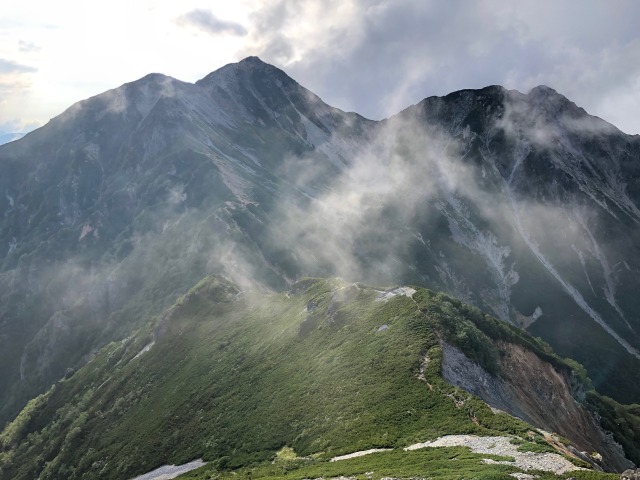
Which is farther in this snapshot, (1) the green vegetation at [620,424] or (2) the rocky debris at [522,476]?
(1) the green vegetation at [620,424]

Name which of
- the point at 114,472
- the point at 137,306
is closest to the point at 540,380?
the point at 114,472

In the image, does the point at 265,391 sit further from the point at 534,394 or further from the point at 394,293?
the point at 534,394

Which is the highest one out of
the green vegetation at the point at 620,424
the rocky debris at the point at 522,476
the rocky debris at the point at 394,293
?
the rocky debris at the point at 394,293

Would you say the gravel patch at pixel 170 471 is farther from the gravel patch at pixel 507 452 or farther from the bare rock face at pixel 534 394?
the bare rock face at pixel 534 394

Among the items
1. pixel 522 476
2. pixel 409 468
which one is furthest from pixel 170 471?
pixel 522 476

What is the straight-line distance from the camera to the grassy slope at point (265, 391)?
5272cm

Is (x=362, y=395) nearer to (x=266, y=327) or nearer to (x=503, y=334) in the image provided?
(x=503, y=334)

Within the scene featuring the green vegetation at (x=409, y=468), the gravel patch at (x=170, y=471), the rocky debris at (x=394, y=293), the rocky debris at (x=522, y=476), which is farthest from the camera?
the rocky debris at (x=394, y=293)

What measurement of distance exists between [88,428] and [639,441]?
348ft

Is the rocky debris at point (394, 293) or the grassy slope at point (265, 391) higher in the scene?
the rocky debris at point (394, 293)

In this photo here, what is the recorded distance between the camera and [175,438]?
72188 millimetres

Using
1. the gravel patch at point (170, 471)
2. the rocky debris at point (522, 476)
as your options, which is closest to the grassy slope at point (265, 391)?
the gravel patch at point (170, 471)

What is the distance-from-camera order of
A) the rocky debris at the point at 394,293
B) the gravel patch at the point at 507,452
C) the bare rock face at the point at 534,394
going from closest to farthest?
1. the gravel patch at the point at 507,452
2. the bare rock face at the point at 534,394
3. the rocky debris at the point at 394,293

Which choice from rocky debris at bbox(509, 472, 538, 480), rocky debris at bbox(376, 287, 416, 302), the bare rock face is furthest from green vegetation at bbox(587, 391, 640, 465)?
rocky debris at bbox(509, 472, 538, 480)
